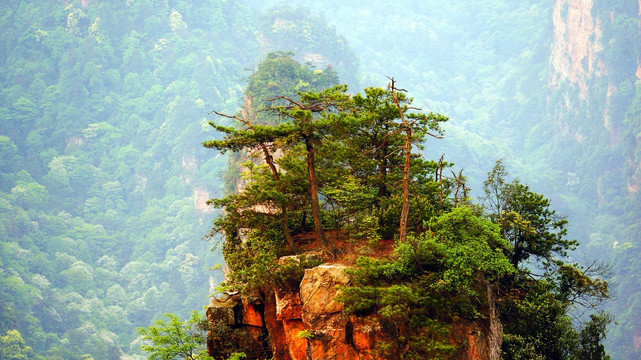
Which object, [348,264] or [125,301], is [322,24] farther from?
[348,264]

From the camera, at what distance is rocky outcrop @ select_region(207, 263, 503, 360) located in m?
17.3

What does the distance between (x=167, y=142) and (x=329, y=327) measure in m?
117

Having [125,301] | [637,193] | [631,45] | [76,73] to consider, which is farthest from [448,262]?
[76,73]

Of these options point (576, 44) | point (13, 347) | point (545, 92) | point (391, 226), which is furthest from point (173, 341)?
point (545, 92)

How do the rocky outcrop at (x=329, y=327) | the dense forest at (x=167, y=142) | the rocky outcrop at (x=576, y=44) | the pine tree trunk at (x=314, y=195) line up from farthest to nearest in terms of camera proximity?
the rocky outcrop at (x=576, y=44) → the dense forest at (x=167, y=142) → the pine tree trunk at (x=314, y=195) → the rocky outcrop at (x=329, y=327)

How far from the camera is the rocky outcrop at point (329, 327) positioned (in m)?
17.3

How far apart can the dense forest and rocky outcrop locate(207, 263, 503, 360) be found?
204 feet

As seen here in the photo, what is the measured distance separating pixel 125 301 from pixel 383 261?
84.9 metres

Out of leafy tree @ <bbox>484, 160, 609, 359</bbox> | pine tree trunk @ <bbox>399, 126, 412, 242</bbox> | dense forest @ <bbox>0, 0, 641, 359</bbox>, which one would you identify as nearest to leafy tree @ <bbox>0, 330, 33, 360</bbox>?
dense forest @ <bbox>0, 0, 641, 359</bbox>

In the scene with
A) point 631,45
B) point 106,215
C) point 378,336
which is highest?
point 631,45

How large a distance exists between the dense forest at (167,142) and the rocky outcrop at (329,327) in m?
62.1

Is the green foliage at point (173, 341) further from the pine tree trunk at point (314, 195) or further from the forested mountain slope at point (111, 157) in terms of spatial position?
the forested mountain slope at point (111, 157)

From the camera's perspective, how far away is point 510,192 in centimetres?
2281

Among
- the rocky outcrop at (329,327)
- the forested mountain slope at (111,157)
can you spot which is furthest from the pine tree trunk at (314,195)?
the forested mountain slope at (111,157)
